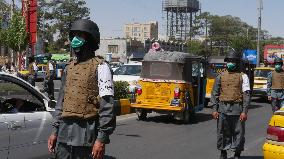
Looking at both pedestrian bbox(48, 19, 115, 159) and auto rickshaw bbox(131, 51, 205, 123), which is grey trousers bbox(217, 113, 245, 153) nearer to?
pedestrian bbox(48, 19, 115, 159)

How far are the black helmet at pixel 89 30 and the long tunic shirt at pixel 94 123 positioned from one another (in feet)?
0.79

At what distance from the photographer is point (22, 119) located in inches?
238

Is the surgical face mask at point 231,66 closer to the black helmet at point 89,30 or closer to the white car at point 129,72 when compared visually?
the black helmet at point 89,30

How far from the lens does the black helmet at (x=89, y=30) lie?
4.55 m

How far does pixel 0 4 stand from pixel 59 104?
70.0 metres

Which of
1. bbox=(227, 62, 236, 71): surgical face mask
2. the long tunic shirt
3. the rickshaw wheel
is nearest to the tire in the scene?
the rickshaw wheel

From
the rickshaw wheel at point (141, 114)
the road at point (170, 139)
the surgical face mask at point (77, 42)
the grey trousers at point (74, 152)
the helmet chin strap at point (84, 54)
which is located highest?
the surgical face mask at point (77, 42)

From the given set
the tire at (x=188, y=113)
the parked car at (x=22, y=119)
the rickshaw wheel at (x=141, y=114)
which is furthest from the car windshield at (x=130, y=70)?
the parked car at (x=22, y=119)

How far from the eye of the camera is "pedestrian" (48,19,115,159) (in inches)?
178

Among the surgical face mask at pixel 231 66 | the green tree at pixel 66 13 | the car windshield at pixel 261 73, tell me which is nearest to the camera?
the surgical face mask at pixel 231 66

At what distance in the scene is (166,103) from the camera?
48.4 ft

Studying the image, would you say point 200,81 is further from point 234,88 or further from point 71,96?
point 71,96

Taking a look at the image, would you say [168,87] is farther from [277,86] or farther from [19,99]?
[19,99]

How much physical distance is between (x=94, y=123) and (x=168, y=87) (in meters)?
10.3
